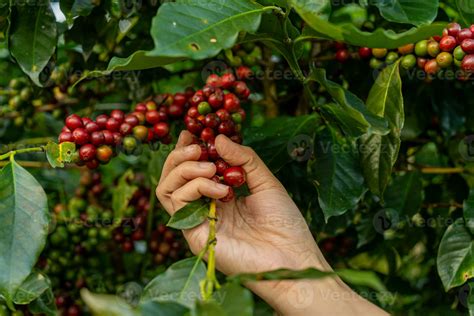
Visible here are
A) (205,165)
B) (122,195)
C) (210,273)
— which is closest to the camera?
(210,273)

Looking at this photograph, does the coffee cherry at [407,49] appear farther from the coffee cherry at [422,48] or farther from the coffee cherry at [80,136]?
the coffee cherry at [80,136]

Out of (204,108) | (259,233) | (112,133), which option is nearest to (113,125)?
(112,133)

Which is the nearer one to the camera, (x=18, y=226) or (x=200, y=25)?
(x=200, y=25)

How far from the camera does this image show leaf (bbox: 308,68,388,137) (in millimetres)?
1171

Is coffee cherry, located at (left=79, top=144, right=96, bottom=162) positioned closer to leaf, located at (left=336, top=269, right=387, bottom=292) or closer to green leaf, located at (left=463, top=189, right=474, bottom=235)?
leaf, located at (left=336, top=269, right=387, bottom=292)

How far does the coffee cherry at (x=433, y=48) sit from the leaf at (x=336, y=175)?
12.5 inches

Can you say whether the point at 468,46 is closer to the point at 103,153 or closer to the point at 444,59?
the point at 444,59

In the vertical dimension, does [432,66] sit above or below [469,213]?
above

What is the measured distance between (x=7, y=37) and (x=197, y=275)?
→ 2.89 feet

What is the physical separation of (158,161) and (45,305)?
60cm

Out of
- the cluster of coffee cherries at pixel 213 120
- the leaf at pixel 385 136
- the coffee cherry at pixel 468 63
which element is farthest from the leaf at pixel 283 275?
the coffee cherry at pixel 468 63

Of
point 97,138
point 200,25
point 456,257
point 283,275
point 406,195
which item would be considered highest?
point 200,25

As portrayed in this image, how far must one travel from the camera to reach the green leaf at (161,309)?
867 mm

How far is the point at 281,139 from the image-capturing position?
1641mm
